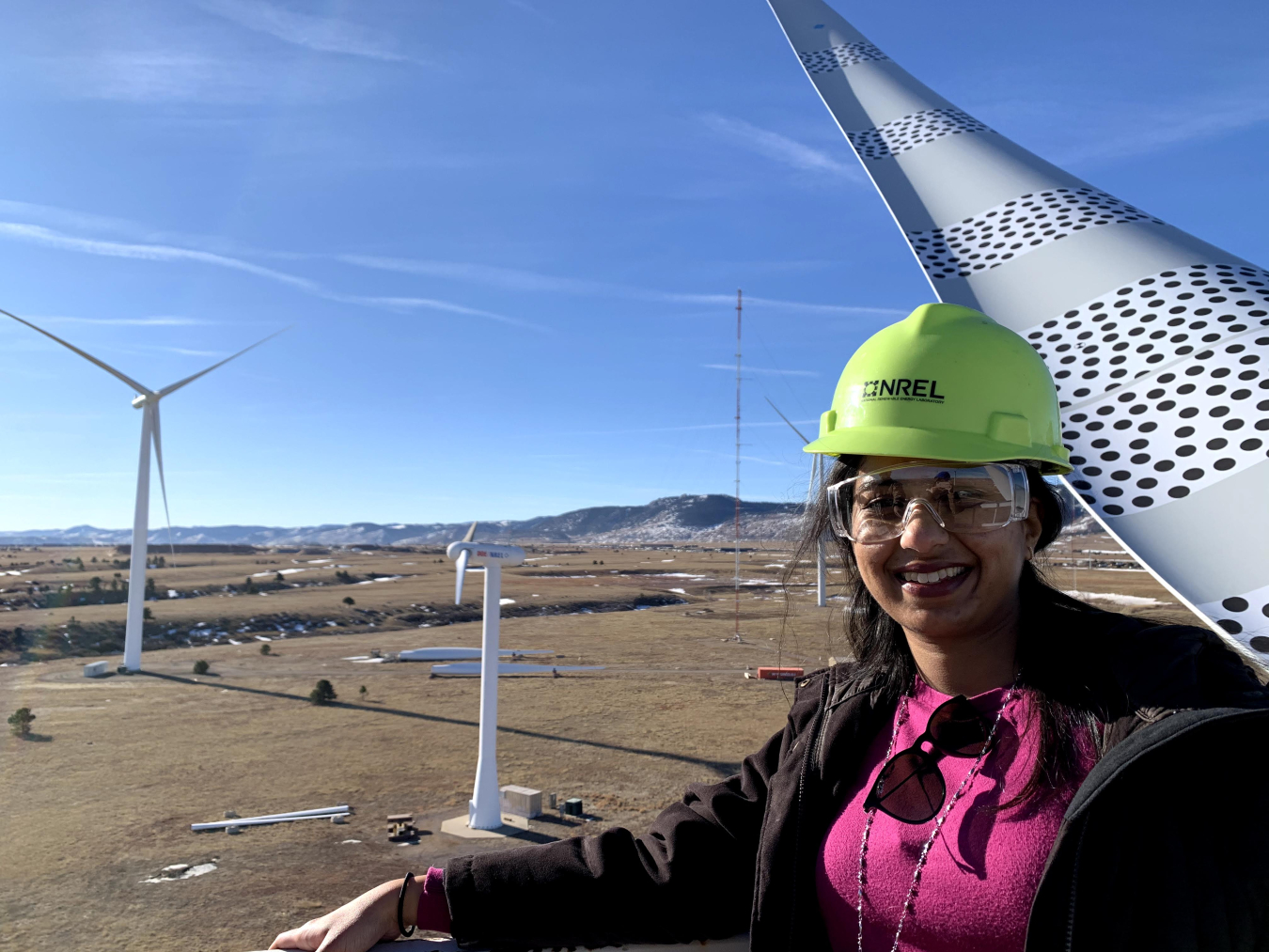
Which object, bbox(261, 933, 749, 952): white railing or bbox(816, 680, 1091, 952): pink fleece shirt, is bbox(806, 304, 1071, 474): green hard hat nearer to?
bbox(816, 680, 1091, 952): pink fleece shirt

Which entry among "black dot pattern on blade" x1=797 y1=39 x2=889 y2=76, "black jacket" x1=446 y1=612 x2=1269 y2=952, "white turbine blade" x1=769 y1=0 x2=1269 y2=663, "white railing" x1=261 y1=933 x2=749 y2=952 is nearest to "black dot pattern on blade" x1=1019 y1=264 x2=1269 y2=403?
"white turbine blade" x1=769 y1=0 x2=1269 y2=663

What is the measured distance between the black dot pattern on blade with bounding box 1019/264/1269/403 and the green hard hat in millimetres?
672

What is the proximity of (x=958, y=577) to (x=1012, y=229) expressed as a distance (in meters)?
2.43

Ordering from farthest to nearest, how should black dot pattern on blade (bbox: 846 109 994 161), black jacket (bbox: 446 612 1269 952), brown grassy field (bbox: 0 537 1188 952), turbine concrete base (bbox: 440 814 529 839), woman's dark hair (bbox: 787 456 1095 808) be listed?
turbine concrete base (bbox: 440 814 529 839) → brown grassy field (bbox: 0 537 1188 952) → black dot pattern on blade (bbox: 846 109 994 161) → woman's dark hair (bbox: 787 456 1095 808) → black jacket (bbox: 446 612 1269 952)

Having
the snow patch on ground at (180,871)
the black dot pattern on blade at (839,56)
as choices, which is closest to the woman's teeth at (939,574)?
the black dot pattern on blade at (839,56)

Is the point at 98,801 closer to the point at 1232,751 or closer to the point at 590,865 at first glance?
the point at 590,865

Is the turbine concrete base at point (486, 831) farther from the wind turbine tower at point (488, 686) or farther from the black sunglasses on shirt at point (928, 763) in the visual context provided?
the black sunglasses on shirt at point (928, 763)

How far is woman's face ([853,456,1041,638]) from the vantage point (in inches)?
102

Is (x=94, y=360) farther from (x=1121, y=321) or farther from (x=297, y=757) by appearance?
(x=1121, y=321)

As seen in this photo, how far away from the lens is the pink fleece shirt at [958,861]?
217 cm

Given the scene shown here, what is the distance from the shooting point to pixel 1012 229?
4.29 m

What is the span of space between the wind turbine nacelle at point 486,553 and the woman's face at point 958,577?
1800cm

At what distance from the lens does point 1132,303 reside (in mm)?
3455

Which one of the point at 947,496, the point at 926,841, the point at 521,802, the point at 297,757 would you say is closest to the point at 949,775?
the point at 926,841
